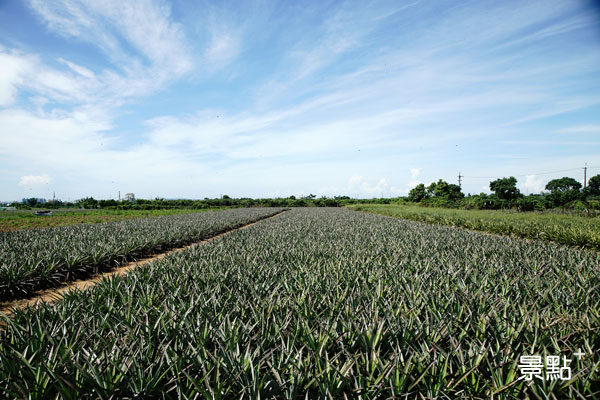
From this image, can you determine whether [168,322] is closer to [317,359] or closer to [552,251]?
[317,359]

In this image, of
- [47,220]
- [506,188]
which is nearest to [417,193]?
[506,188]

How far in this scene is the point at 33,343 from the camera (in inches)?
91.0

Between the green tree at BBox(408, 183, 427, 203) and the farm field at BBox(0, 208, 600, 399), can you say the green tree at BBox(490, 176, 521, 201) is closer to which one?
the green tree at BBox(408, 183, 427, 203)

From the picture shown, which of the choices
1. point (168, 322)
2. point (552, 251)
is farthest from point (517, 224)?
point (168, 322)

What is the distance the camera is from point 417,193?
263 ft

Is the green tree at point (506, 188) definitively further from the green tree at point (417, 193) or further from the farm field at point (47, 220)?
the farm field at point (47, 220)

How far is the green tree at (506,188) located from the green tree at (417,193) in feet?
57.3

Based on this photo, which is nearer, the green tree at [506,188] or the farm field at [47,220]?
the farm field at [47,220]

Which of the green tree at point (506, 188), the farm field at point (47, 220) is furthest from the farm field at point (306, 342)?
the green tree at point (506, 188)

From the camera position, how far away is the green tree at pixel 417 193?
78562mm

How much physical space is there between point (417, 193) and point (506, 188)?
2120 centimetres

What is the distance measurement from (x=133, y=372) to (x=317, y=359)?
134 cm

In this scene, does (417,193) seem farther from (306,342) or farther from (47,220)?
(306,342)

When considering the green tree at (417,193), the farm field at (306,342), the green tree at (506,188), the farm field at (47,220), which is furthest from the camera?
the green tree at (417,193)
